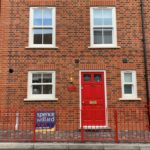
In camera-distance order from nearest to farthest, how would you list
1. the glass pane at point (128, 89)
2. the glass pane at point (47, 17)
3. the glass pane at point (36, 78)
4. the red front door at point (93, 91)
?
1. the red front door at point (93, 91)
2. the glass pane at point (128, 89)
3. the glass pane at point (36, 78)
4. the glass pane at point (47, 17)

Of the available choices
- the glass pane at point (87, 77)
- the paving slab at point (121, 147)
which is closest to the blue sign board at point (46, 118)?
the glass pane at point (87, 77)

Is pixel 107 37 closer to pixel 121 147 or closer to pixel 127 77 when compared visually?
pixel 127 77

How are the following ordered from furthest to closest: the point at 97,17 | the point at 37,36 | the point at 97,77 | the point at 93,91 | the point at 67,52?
the point at 97,17
the point at 37,36
the point at 67,52
the point at 97,77
the point at 93,91

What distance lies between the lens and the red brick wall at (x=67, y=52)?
12.8 m

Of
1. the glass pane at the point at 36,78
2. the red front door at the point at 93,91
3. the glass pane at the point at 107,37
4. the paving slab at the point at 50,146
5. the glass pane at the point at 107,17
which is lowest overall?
the paving slab at the point at 50,146

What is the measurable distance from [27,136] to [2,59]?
4.65 meters

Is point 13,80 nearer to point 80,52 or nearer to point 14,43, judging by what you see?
point 14,43

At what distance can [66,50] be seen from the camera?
43.1 feet

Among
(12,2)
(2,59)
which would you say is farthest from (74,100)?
(12,2)

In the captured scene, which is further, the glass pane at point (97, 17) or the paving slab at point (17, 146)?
the glass pane at point (97, 17)

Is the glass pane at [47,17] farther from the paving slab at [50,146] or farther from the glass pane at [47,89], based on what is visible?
the paving slab at [50,146]

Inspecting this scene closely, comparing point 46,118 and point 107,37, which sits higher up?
point 107,37

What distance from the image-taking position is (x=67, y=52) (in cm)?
1310

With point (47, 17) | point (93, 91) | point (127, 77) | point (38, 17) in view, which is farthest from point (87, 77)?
point (38, 17)
